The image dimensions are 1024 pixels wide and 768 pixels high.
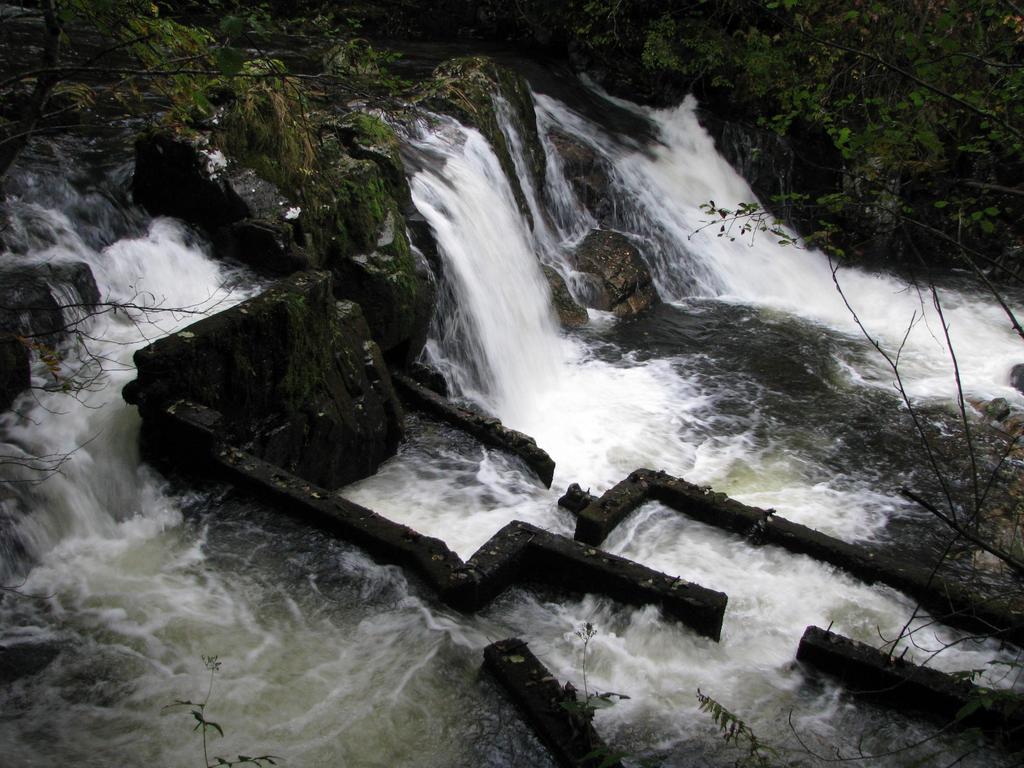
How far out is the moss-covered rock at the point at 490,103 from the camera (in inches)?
425

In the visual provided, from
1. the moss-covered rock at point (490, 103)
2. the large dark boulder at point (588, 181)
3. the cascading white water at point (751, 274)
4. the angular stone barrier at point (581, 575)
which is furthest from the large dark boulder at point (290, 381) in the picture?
the large dark boulder at point (588, 181)

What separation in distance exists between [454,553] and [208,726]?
5.31 ft

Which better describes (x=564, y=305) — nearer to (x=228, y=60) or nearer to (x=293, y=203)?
(x=293, y=203)

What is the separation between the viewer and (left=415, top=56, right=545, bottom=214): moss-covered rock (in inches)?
425

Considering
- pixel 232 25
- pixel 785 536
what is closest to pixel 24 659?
pixel 232 25

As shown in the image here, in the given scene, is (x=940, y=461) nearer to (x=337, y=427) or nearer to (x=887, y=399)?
(x=887, y=399)

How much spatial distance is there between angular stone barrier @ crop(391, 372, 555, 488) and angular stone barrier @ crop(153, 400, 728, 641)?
5.12ft

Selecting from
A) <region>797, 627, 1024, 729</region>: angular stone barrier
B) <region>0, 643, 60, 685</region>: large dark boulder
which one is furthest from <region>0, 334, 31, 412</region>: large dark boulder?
<region>797, 627, 1024, 729</region>: angular stone barrier

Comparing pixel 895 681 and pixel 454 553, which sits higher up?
pixel 454 553

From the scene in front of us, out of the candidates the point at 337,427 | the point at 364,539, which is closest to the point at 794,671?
the point at 364,539

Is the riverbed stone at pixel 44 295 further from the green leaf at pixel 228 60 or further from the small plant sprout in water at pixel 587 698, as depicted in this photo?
the small plant sprout in water at pixel 587 698

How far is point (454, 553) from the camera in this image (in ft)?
15.1

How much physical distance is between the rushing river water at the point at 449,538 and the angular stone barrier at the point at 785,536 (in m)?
0.12

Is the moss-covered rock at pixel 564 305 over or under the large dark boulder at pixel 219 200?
under
